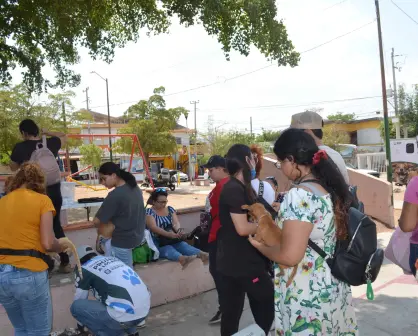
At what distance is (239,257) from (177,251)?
2558 mm

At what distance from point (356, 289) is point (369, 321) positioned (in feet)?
3.29

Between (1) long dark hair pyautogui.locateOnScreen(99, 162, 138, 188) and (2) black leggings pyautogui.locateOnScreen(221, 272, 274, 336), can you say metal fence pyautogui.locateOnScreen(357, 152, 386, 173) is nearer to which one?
(1) long dark hair pyautogui.locateOnScreen(99, 162, 138, 188)

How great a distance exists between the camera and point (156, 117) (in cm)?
2691

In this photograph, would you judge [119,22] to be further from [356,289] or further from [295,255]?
[295,255]

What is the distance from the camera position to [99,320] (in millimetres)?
2936

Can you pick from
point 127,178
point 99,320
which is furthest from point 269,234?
point 127,178

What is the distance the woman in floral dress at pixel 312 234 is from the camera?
2.05m

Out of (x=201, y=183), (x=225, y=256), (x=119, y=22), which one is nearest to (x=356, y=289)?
(x=225, y=256)

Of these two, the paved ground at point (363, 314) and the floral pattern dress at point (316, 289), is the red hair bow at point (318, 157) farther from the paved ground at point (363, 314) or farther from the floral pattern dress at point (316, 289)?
the paved ground at point (363, 314)

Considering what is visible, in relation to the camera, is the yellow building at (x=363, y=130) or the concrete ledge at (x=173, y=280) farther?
the yellow building at (x=363, y=130)

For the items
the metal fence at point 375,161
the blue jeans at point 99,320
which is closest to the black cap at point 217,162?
the blue jeans at point 99,320

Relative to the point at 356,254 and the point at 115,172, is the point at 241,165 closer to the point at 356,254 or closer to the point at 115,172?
the point at 356,254

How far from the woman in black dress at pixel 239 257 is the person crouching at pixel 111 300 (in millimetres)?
607

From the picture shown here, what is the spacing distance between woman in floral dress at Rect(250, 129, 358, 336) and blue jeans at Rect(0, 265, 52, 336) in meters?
1.63
